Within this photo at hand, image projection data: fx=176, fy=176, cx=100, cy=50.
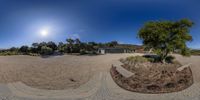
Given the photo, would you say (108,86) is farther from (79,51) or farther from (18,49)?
(18,49)

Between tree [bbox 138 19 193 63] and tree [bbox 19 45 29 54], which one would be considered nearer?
tree [bbox 138 19 193 63]

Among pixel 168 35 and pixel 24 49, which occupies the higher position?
pixel 168 35

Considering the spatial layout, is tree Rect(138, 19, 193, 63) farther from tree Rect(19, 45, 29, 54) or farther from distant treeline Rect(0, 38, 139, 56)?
tree Rect(19, 45, 29, 54)

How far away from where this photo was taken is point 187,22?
19.3 meters

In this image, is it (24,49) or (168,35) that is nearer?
(168,35)

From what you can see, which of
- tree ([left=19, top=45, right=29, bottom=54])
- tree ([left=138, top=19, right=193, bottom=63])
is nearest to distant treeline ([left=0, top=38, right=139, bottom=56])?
tree ([left=19, top=45, right=29, bottom=54])

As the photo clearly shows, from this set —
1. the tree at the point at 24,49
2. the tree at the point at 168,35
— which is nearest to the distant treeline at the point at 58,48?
the tree at the point at 24,49

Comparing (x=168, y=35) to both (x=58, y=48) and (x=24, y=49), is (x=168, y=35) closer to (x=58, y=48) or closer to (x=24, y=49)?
(x=58, y=48)

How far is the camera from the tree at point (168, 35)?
62.9ft

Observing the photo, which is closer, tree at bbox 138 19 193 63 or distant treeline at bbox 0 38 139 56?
tree at bbox 138 19 193 63

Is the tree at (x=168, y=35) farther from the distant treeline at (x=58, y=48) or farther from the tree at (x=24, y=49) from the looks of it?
the tree at (x=24, y=49)

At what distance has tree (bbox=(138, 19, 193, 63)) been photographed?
62.9ft

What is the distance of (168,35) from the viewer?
1958cm

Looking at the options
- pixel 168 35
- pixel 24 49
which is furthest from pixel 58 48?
pixel 168 35
